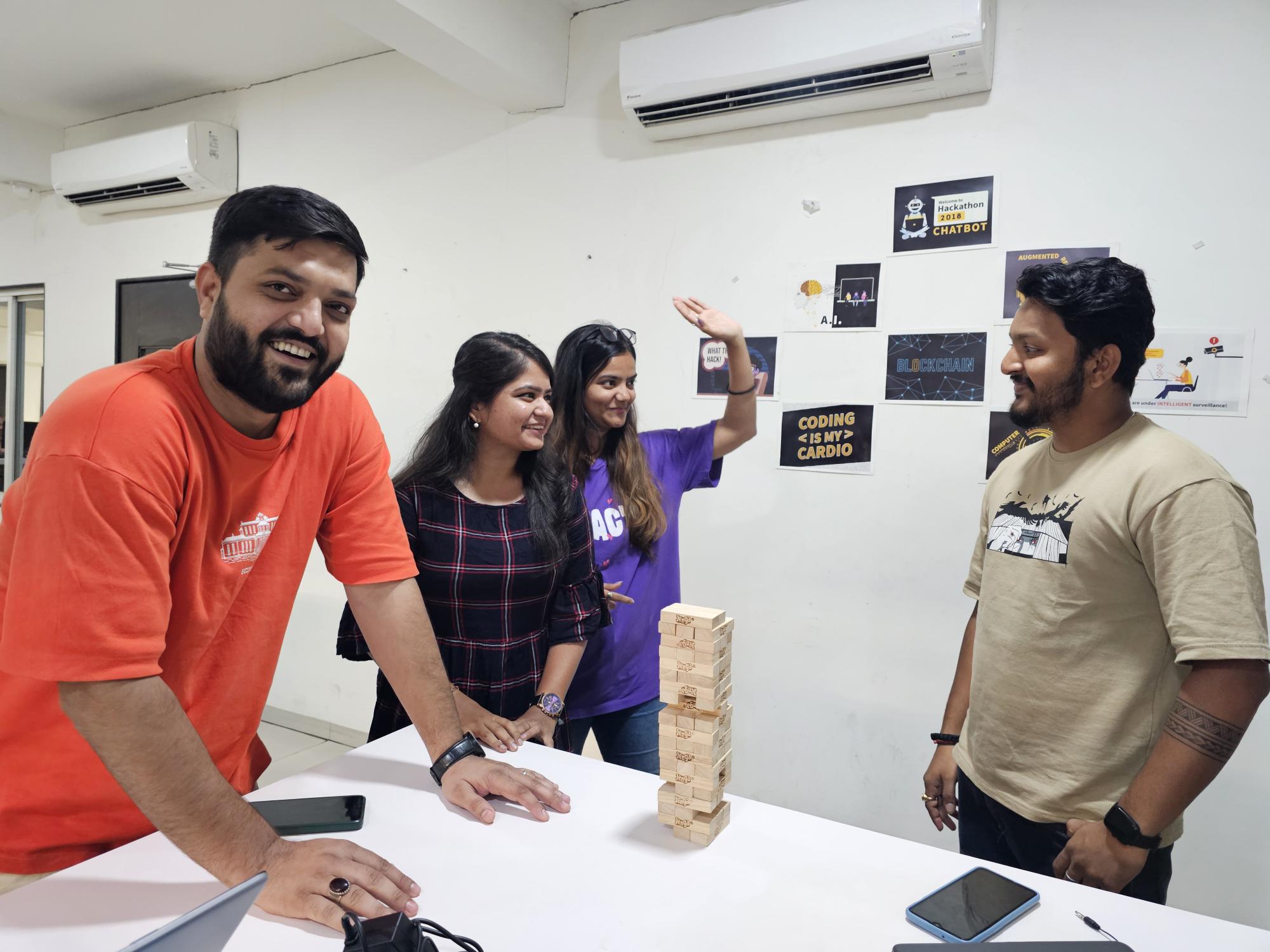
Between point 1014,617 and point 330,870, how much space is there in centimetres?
120

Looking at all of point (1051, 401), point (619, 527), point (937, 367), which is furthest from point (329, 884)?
point (937, 367)

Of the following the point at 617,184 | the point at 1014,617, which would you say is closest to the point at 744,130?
the point at 617,184

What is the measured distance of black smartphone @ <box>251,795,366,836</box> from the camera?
1.12 meters

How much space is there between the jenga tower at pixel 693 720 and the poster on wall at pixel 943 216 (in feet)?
5.65

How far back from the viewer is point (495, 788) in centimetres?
120

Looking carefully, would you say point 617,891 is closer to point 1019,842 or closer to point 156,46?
point 1019,842

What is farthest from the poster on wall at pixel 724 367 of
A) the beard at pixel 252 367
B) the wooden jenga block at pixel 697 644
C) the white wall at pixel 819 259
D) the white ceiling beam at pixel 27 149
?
the white ceiling beam at pixel 27 149

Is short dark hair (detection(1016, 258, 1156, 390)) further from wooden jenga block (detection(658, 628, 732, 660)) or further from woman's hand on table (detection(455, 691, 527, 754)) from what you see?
woman's hand on table (detection(455, 691, 527, 754))

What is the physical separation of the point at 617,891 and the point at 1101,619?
0.93 m

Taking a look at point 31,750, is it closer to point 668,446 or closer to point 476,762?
point 476,762

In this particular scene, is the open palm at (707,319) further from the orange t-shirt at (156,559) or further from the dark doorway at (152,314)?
the dark doorway at (152,314)

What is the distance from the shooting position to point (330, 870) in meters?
0.94

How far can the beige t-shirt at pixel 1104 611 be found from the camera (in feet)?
3.95

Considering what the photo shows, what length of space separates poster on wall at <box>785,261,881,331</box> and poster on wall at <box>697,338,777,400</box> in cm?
11
